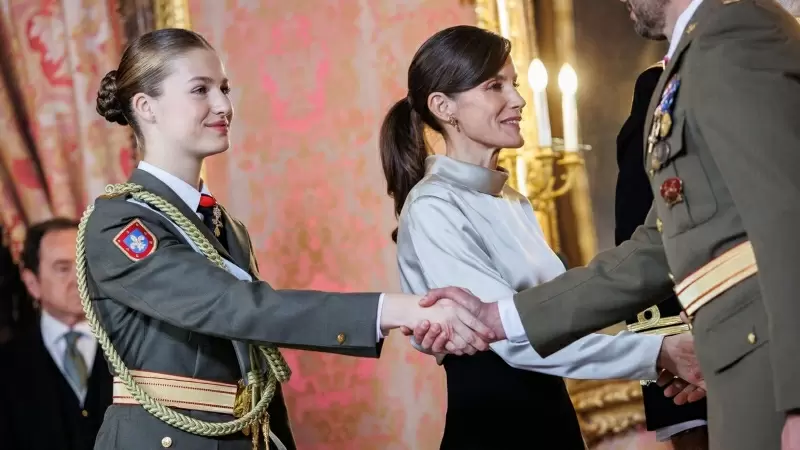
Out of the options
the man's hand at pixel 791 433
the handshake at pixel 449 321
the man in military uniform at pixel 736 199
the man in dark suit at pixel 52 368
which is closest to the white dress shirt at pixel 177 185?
the handshake at pixel 449 321

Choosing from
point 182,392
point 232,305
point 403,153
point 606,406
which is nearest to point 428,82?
point 403,153

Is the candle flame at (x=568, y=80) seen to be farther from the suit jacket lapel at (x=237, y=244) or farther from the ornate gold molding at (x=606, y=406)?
the suit jacket lapel at (x=237, y=244)

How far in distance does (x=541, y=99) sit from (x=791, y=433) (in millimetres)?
1773

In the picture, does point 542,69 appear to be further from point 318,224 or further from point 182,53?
point 182,53

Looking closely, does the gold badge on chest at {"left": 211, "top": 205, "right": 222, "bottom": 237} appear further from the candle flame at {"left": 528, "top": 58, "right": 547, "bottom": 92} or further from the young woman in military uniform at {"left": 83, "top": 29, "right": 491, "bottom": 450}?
the candle flame at {"left": 528, "top": 58, "right": 547, "bottom": 92}

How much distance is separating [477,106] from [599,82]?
901 mm

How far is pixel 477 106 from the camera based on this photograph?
2197mm

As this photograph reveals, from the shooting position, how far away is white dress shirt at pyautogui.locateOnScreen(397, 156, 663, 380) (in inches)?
75.7

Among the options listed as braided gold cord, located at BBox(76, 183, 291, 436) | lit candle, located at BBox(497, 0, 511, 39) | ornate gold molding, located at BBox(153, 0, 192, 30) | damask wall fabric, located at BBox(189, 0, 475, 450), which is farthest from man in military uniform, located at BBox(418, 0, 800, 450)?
ornate gold molding, located at BBox(153, 0, 192, 30)


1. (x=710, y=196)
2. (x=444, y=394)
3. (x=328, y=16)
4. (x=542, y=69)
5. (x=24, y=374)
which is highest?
(x=328, y=16)

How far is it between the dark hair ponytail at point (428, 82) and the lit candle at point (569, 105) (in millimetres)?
662

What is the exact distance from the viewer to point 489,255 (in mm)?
2070

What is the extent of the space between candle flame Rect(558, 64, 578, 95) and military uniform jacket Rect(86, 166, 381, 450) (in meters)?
1.31

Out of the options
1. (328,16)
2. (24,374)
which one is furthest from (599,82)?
(24,374)
